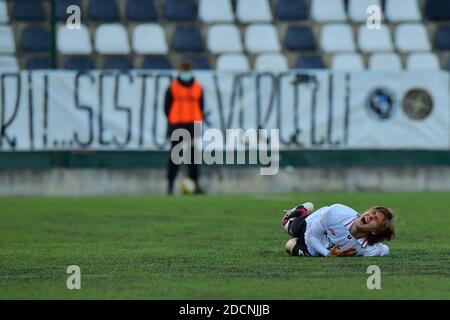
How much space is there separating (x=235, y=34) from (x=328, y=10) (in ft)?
6.61

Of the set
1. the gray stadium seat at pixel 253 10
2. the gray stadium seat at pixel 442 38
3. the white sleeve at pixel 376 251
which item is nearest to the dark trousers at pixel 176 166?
the gray stadium seat at pixel 253 10

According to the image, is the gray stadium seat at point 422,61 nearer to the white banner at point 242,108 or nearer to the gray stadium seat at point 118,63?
the white banner at point 242,108

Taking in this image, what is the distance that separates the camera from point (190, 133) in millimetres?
22078

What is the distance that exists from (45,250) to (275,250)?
6.61 feet

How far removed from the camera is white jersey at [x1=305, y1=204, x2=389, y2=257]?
11.6 metres

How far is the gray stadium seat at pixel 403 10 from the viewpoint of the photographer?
92.0 feet

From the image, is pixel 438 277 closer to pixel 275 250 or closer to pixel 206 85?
pixel 275 250

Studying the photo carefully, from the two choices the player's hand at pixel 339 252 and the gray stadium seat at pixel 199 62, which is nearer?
the player's hand at pixel 339 252

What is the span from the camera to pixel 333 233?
464 inches

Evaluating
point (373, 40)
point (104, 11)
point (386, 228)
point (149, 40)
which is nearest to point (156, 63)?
point (149, 40)

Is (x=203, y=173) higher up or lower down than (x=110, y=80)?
lower down

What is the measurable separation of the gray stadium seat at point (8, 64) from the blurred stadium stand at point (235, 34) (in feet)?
3.33
